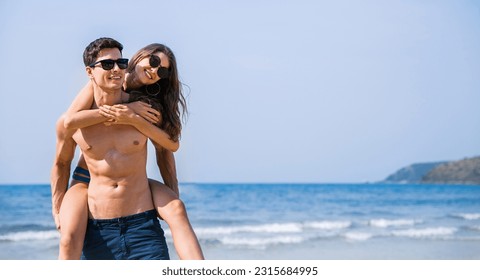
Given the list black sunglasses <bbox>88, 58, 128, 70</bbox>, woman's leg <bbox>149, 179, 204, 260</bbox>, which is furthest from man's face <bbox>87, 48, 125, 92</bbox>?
woman's leg <bbox>149, 179, 204, 260</bbox>

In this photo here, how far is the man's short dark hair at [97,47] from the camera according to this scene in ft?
12.2

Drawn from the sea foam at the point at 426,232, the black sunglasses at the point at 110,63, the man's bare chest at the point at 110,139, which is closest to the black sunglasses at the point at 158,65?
the black sunglasses at the point at 110,63

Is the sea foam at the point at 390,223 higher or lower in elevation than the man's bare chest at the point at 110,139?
lower

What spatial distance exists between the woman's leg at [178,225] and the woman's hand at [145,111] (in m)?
0.41

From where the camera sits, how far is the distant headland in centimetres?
3319

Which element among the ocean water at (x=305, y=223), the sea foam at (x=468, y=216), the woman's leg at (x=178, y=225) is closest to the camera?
the woman's leg at (x=178, y=225)

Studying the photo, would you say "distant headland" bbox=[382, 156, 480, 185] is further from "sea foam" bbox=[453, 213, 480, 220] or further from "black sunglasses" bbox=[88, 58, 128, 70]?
"black sunglasses" bbox=[88, 58, 128, 70]

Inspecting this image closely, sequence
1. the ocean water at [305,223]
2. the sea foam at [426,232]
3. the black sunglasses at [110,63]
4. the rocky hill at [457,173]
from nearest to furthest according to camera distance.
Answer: the black sunglasses at [110,63] < the ocean water at [305,223] < the sea foam at [426,232] < the rocky hill at [457,173]

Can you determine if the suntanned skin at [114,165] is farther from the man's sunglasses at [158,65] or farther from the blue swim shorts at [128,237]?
the man's sunglasses at [158,65]

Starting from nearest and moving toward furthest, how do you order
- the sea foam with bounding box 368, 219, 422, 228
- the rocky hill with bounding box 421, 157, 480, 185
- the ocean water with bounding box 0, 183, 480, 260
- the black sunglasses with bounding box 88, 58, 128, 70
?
the black sunglasses with bounding box 88, 58, 128, 70 < the ocean water with bounding box 0, 183, 480, 260 < the sea foam with bounding box 368, 219, 422, 228 < the rocky hill with bounding box 421, 157, 480, 185

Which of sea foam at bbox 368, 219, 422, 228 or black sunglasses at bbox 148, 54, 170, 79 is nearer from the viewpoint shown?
black sunglasses at bbox 148, 54, 170, 79

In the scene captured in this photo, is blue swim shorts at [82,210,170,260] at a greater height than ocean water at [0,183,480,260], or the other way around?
blue swim shorts at [82,210,170,260]

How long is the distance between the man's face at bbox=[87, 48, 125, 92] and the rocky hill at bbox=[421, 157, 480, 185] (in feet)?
97.7
